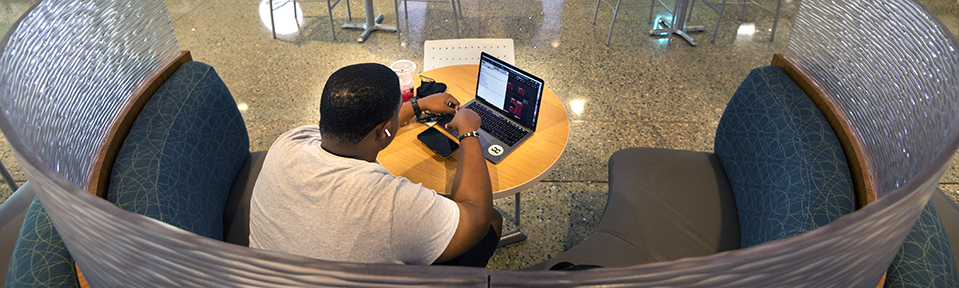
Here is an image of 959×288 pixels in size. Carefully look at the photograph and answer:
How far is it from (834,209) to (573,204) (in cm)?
127

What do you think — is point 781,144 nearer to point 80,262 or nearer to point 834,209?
point 834,209

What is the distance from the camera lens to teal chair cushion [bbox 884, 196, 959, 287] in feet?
4.08

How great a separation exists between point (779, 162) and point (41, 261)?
212cm

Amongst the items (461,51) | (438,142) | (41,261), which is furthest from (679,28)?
(41,261)

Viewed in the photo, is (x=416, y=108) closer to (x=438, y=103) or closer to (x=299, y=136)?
(x=438, y=103)

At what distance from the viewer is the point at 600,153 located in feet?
9.42

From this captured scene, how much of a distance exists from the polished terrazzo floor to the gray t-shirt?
1.08m

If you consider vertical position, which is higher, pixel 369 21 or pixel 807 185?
pixel 807 185

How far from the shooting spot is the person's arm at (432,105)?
6.29ft

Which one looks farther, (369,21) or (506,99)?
(369,21)

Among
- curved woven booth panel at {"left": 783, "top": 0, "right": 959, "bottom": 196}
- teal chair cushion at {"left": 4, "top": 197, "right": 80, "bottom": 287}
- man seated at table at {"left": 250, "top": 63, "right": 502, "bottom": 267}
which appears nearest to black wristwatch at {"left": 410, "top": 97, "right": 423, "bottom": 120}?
man seated at table at {"left": 250, "top": 63, "right": 502, "bottom": 267}

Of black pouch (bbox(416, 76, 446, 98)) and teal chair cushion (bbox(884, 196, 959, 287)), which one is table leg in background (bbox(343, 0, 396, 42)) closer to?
black pouch (bbox(416, 76, 446, 98))

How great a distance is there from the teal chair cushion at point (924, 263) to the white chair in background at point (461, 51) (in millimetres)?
1767

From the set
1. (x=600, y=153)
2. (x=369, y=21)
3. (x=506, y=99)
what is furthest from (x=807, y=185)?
(x=369, y=21)
